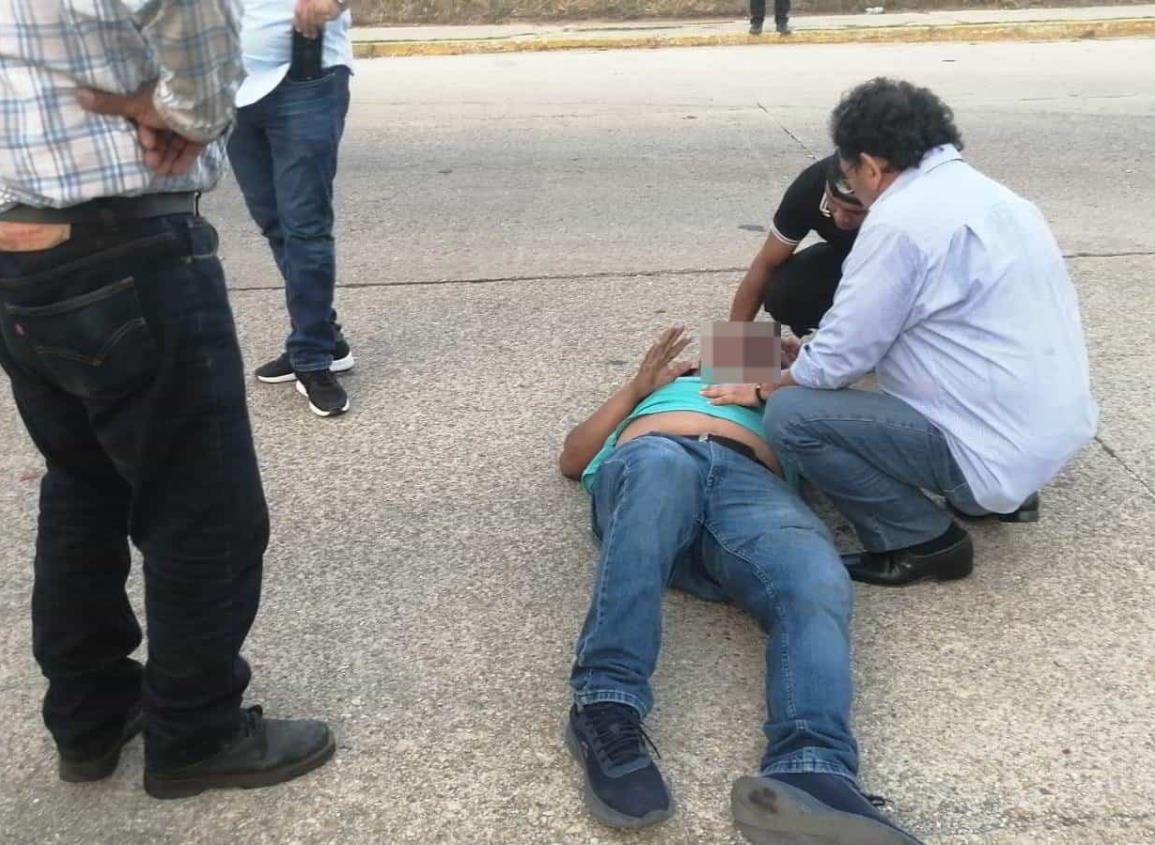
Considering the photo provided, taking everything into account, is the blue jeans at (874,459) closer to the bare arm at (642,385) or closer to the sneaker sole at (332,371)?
the bare arm at (642,385)

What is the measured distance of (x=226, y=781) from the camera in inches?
93.7

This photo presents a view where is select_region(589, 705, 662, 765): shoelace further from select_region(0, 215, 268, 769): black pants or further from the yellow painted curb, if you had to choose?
the yellow painted curb

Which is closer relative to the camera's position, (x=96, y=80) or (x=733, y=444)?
(x=96, y=80)

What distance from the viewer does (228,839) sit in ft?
7.47

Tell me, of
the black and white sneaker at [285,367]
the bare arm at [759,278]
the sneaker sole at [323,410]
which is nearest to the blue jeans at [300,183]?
the sneaker sole at [323,410]

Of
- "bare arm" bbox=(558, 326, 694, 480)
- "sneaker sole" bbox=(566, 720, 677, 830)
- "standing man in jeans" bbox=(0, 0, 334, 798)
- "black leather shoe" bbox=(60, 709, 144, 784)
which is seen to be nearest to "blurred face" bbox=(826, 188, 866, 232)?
"bare arm" bbox=(558, 326, 694, 480)

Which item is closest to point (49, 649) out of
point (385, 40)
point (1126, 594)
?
point (1126, 594)

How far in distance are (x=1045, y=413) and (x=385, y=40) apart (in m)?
12.9

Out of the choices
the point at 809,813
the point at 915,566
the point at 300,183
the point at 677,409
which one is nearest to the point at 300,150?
the point at 300,183

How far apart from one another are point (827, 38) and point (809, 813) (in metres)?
13.2

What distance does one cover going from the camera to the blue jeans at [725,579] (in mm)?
2408

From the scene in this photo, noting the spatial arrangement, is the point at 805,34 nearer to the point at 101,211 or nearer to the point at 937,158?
the point at 937,158

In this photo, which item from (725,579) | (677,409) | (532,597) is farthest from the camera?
(677,409)

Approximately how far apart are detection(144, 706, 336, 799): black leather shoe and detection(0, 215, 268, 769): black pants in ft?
0.11
